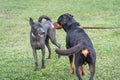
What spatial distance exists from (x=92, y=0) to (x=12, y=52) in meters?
12.7

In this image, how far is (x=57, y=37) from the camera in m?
12.3

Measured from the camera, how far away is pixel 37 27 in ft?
25.6

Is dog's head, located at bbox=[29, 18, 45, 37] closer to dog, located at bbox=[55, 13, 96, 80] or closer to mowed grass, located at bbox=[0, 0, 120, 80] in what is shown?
dog, located at bbox=[55, 13, 96, 80]

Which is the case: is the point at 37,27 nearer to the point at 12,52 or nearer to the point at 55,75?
the point at 55,75

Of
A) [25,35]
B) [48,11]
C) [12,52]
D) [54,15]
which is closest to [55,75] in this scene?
[12,52]

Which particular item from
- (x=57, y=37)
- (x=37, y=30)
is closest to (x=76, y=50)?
(x=37, y=30)

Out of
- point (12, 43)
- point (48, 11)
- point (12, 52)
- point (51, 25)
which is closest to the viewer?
point (51, 25)

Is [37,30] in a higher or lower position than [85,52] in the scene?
higher

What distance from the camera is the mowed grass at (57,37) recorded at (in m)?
7.94

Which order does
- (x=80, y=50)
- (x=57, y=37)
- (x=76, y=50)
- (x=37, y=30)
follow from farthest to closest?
(x=57, y=37)
(x=37, y=30)
(x=80, y=50)
(x=76, y=50)

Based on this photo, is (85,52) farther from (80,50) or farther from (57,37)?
(57,37)

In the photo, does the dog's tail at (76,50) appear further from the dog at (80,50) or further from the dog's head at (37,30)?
the dog's head at (37,30)

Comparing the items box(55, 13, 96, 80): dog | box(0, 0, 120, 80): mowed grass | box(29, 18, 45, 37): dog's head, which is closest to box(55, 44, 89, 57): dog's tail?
box(55, 13, 96, 80): dog

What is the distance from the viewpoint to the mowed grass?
7.94 metres
